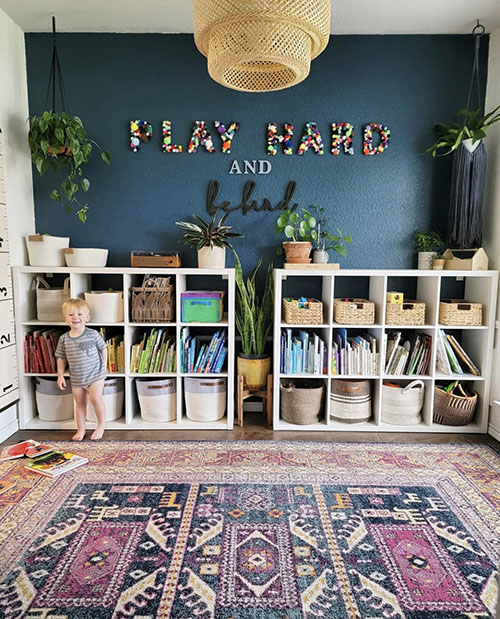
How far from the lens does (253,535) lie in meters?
2.02

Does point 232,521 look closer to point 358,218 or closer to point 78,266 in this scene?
point 78,266

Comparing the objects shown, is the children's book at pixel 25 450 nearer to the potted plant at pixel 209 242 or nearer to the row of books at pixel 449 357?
the potted plant at pixel 209 242

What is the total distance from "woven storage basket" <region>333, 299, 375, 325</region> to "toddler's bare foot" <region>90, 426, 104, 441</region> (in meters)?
1.80

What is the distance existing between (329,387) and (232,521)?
1378 mm

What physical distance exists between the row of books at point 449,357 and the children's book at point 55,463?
2468 millimetres

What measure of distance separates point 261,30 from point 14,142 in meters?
2.36

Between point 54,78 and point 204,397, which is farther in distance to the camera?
point 54,78

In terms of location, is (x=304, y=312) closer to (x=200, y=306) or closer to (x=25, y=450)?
(x=200, y=306)

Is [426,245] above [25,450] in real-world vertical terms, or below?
above

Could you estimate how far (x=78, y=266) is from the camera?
3.22 metres

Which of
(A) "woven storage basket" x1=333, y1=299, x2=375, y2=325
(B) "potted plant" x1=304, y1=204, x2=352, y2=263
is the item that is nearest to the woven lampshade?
(B) "potted plant" x1=304, y1=204, x2=352, y2=263

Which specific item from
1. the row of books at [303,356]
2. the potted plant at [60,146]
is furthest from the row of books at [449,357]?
the potted plant at [60,146]

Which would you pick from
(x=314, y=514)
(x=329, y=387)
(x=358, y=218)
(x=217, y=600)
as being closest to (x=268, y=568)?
(x=217, y=600)

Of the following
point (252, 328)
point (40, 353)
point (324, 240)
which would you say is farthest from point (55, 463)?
point (324, 240)
